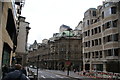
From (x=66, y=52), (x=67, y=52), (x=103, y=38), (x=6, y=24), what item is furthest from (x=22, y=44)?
(x=6, y=24)

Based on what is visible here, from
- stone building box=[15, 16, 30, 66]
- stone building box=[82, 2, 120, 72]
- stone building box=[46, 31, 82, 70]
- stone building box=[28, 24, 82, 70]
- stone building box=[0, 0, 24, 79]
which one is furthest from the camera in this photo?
stone building box=[28, 24, 82, 70]

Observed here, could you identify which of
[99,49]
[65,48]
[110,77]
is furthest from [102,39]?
[65,48]

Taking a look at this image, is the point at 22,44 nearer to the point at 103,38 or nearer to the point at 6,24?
the point at 103,38

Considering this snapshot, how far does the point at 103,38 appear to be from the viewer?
37344 mm

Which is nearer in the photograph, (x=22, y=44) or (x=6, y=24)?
(x=6, y=24)

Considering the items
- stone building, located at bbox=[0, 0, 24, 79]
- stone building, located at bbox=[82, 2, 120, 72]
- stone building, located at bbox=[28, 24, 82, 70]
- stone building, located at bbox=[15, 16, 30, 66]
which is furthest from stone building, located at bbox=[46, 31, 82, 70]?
stone building, located at bbox=[0, 0, 24, 79]

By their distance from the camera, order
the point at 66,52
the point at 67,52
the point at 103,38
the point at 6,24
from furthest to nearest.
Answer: the point at 66,52
the point at 67,52
the point at 103,38
the point at 6,24

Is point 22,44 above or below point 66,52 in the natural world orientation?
above

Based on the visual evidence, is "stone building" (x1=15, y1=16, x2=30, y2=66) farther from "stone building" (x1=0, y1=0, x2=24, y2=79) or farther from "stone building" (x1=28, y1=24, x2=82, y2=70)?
"stone building" (x1=0, y1=0, x2=24, y2=79)

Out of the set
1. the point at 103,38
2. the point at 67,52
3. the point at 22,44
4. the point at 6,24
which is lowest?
the point at 67,52

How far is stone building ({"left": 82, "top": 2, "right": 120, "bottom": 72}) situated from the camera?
32.8 meters

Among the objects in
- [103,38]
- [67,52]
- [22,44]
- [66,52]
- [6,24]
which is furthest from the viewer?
[66,52]

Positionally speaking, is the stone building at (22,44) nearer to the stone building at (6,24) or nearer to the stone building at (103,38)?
the stone building at (103,38)

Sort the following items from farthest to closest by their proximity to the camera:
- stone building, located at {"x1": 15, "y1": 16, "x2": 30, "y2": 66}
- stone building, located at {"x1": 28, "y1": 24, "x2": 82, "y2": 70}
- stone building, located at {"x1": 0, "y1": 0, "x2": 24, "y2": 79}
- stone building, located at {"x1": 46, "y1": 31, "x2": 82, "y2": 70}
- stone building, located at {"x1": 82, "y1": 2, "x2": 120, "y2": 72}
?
1. stone building, located at {"x1": 28, "y1": 24, "x2": 82, "y2": 70}
2. stone building, located at {"x1": 46, "y1": 31, "x2": 82, "y2": 70}
3. stone building, located at {"x1": 15, "y1": 16, "x2": 30, "y2": 66}
4. stone building, located at {"x1": 82, "y1": 2, "x2": 120, "y2": 72}
5. stone building, located at {"x1": 0, "y1": 0, "x2": 24, "y2": 79}
